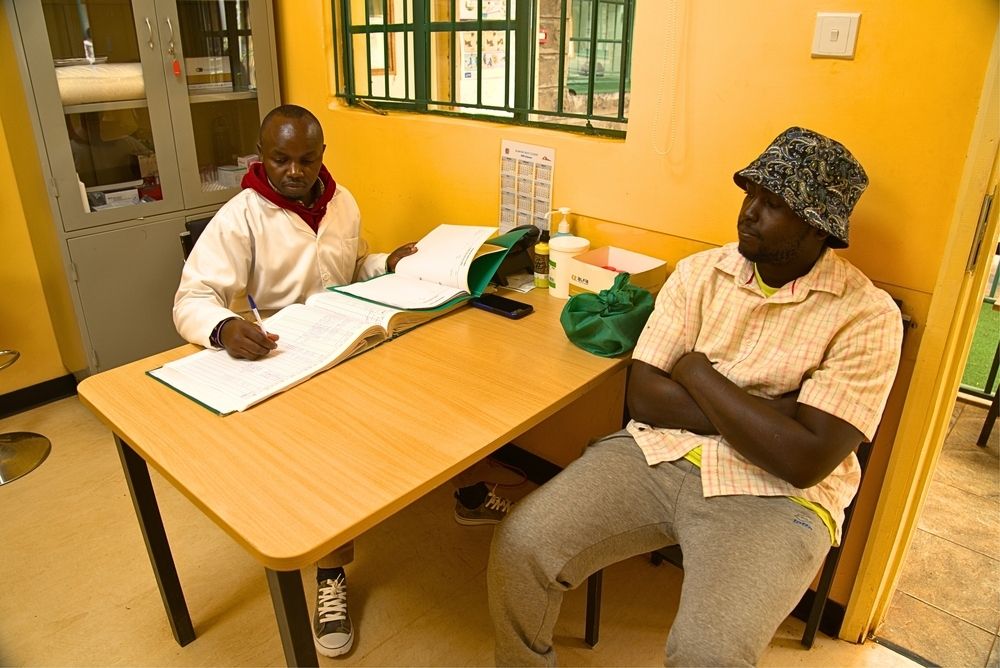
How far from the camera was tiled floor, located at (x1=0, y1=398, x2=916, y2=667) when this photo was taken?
178 centimetres

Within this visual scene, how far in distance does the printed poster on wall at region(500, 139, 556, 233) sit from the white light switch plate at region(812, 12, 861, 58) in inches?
29.8

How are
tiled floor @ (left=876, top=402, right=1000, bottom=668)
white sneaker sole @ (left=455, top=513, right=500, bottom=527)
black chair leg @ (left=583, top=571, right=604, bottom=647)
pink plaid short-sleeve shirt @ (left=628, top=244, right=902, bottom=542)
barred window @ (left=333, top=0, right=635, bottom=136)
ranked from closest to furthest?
pink plaid short-sleeve shirt @ (left=628, top=244, right=902, bottom=542), black chair leg @ (left=583, top=571, right=604, bottom=647), tiled floor @ (left=876, top=402, right=1000, bottom=668), barred window @ (left=333, top=0, right=635, bottom=136), white sneaker sole @ (left=455, top=513, right=500, bottom=527)

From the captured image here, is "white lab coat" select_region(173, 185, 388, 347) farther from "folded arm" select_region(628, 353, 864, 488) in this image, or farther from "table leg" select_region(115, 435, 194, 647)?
"folded arm" select_region(628, 353, 864, 488)

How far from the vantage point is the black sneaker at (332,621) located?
1.76 meters

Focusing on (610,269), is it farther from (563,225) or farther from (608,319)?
(608,319)

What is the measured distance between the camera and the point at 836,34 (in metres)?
1.48

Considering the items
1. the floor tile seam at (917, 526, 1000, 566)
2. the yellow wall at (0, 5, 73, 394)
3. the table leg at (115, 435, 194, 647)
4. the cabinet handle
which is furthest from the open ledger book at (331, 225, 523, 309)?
the floor tile seam at (917, 526, 1000, 566)

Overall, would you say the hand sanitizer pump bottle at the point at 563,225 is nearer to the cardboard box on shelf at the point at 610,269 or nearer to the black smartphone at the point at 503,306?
the cardboard box on shelf at the point at 610,269

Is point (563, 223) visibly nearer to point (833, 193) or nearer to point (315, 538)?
point (833, 193)

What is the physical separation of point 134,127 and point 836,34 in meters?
2.33

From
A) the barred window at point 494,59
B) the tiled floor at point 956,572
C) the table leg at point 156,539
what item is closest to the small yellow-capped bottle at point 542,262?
the barred window at point 494,59

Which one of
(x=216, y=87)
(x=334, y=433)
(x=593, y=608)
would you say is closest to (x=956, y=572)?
(x=593, y=608)

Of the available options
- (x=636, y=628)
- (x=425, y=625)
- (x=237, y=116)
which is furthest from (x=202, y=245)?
(x=636, y=628)

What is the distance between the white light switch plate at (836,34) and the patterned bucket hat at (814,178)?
25 cm
